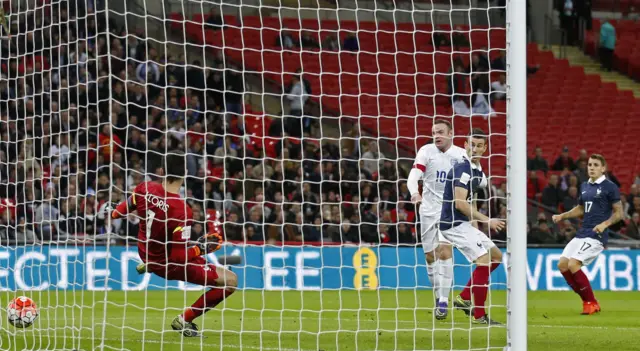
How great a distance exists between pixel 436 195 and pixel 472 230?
102 cm

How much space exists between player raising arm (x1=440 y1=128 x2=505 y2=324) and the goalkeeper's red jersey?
98.3 inches

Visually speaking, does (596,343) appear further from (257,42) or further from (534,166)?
(257,42)

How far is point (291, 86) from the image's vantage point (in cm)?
1889

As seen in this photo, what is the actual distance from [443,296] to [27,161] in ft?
15.2

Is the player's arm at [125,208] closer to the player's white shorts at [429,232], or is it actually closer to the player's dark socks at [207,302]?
the player's dark socks at [207,302]

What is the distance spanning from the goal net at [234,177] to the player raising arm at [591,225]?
3.27ft

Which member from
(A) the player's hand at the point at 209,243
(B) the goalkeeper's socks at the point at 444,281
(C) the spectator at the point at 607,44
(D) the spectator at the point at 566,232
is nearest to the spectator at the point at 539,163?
(D) the spectator at the point at 566,232

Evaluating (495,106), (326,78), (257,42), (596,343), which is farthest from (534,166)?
(596,343)

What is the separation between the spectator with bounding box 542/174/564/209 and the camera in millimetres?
20500

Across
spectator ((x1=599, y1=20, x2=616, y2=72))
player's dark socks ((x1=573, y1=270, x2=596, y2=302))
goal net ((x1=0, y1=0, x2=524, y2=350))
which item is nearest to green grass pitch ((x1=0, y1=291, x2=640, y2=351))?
goal net ((x1=0, y1=0, x2=524, y2=350))

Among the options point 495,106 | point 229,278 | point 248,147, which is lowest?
point 495,106

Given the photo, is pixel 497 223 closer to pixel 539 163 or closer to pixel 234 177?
pixel 234 177

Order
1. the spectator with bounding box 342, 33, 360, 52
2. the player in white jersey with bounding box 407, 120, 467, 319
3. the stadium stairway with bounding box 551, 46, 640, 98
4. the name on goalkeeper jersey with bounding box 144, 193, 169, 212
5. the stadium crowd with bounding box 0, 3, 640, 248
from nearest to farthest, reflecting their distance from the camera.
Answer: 1. the name on goalkeeper jersey with bounding box 144, 193, 169, 212
2. the player in white jersey with bounding box 407, 120, 467, 319
3. the stadium crowd with bounding box 0, 3, 640, 248
4. the spectator with bounding box 342, 33, 360, 52
5. the stadium stairway with bounding box 551, 46, 640, 98

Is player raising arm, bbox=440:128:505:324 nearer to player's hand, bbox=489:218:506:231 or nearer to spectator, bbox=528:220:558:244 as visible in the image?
player's hand, bbox=489:218:506:231
